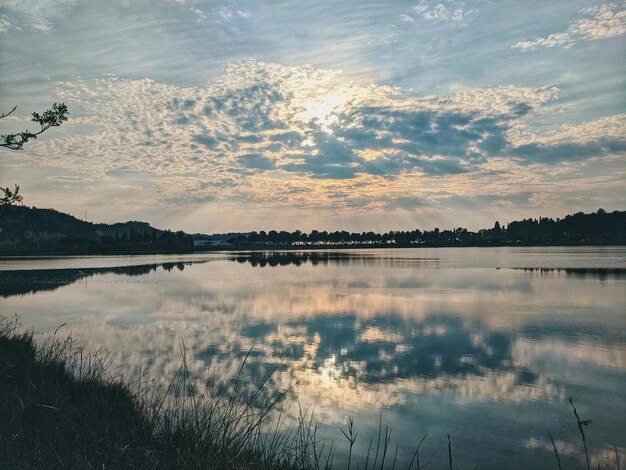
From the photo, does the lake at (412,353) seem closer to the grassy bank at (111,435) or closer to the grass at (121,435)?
the grass at (121,435)

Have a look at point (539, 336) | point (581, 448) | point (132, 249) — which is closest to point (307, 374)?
point (581, 448)

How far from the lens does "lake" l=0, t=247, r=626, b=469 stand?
11.5 metres

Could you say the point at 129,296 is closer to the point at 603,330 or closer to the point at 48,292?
the point at 48,292

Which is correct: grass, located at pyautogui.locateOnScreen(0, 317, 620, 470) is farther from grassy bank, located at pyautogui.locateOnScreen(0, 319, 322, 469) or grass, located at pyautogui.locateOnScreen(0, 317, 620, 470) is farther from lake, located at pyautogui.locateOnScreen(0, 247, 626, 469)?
lake, located at pyautogui.locateOnScreen(0, 247, 626, 469)

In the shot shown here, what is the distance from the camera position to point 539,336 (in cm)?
2206

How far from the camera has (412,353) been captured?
19.2m

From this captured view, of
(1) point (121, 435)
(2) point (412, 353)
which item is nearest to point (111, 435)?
(1) point (121, 435)

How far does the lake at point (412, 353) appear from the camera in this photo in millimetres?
11516

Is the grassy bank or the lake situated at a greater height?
the grassy bank

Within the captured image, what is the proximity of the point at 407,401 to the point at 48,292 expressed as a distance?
1594 inches

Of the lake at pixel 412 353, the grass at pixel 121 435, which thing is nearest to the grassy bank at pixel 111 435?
the grass at pixel 121 435

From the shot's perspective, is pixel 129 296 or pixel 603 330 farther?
pixel 129 296

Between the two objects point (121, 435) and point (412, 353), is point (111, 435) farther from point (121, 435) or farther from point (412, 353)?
point (412, 353)

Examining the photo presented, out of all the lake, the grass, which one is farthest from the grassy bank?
the lake
